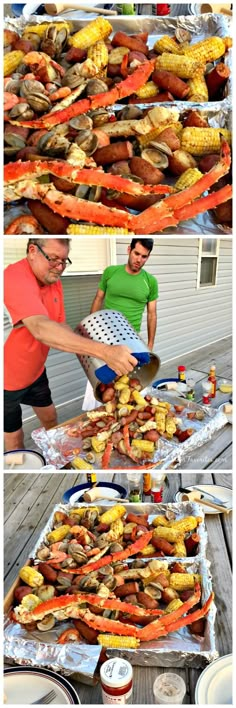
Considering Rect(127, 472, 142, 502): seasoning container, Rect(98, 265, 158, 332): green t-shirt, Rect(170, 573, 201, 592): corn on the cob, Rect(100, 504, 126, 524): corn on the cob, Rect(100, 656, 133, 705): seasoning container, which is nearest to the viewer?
Rect(100, 656, 133, 705): seasoning container

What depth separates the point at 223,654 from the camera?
1083 mm

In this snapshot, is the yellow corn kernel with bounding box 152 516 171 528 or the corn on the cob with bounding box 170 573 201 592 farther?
the yellow corn kernel with bounding box 152 516 171 528

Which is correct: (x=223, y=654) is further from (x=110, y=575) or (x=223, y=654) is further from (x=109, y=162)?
(x=109, y=162)

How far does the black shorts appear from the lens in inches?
48.0

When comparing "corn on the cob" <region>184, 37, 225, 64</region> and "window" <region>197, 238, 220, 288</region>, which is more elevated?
"corn on the cob" <region>184, 37, 225, 64</region>

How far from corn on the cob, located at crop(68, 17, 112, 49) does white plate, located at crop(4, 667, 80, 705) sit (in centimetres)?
138

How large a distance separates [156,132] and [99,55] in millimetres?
252

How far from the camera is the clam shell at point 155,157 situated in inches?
38.0

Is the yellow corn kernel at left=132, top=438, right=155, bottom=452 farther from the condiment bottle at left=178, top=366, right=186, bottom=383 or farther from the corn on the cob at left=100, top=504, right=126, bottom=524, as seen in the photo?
the corn on the cob at left=100, top=504, right=126, bottom=524

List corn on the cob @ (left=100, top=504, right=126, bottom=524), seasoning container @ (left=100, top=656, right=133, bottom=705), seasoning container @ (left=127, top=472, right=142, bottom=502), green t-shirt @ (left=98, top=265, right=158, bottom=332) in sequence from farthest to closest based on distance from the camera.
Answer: seasoning container @ (left=127, top=472, right=142, bottom=502) < corn on the cob @ (left=100, top=504, right=126, bottom=524) < green t-shirt @ (left=98, top=265, right=158, bottom=332) < seasoning container @ (left=100, top=656, right=133, bottom=705)

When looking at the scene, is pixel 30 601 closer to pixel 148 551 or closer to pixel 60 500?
pixel 148 551

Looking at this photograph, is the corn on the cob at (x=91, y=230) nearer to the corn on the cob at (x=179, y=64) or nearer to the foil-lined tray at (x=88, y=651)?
the corn on the cob at (x=179, y=64)

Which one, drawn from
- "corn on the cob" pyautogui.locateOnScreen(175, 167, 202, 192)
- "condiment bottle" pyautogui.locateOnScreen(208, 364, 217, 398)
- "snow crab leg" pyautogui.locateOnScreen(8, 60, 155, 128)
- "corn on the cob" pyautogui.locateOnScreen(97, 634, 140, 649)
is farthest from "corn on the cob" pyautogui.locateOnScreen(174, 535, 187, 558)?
"snow crab leg" pyautogui.locateOnScreen(8, 60, 155, 128)

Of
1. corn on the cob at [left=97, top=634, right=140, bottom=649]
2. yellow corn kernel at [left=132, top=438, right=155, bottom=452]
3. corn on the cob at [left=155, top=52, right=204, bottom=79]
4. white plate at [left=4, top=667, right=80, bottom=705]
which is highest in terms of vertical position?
corn on the cob at [left=155, top=52, right=204, bottom=79]
